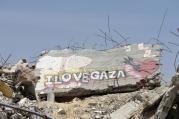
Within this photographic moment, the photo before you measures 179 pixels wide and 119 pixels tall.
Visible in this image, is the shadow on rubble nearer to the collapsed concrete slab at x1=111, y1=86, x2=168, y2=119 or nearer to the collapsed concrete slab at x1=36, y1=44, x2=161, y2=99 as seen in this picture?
the collapsed concrete slab at x1=111, y1=86, x2=168, y2=119

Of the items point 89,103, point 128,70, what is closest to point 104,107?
point 89,103

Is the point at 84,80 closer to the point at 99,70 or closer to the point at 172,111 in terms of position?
the point at 99,70

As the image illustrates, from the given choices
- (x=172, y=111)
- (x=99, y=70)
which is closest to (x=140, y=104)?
(x=172, y=111)

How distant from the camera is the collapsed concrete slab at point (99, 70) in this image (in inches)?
579

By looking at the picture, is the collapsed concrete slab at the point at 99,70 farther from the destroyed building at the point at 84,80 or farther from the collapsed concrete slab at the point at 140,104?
the collapsed concrete slab at the point at 140,104

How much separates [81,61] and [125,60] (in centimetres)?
118

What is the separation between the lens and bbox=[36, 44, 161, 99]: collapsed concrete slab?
1470 cm

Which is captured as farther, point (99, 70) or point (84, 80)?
point (99, 70)

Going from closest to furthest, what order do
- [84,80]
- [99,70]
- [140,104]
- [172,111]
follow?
1. [172,111]
2. [140,104]
3. [84,80]
4. [99,70]

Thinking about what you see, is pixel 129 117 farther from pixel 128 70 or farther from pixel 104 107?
pixel 128 70

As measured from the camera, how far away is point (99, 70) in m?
15.4

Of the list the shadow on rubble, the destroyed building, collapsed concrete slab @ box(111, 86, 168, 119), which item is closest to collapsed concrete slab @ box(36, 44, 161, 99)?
the destroyed building

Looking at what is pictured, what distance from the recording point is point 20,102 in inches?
466

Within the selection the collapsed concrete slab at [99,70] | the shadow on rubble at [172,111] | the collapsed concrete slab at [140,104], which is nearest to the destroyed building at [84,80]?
the collapsed concrete slab at [99,70]
